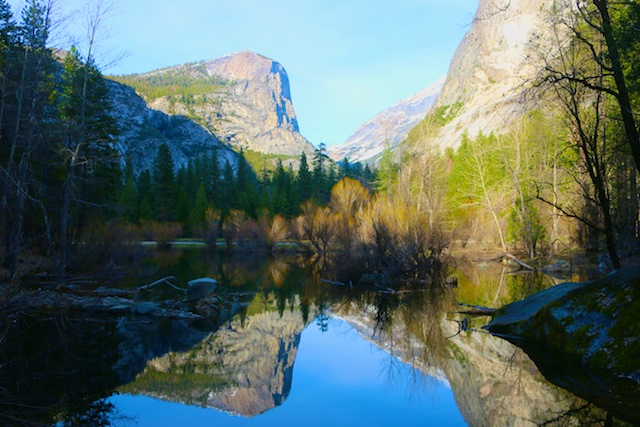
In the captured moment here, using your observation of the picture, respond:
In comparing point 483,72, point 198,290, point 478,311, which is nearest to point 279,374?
point 478,311

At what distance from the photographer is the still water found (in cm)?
566

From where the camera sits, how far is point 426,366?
758 cm

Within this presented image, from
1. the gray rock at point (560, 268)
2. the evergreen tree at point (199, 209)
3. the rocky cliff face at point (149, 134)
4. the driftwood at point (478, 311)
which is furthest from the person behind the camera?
the rocky cliff face at point (149, 134)

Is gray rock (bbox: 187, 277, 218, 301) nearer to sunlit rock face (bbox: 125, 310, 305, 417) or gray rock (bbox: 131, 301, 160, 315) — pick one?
gray rock (bbox: 131, 301, 160, 315)

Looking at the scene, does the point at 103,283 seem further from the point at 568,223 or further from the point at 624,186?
the point at 568,223

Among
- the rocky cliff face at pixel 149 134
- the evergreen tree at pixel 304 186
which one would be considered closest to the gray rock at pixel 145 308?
the evergreen tree at pixel 304 186

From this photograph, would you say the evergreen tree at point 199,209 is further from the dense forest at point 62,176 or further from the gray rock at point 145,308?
the gray rock at point 145,308

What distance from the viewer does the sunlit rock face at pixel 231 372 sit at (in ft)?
21.4

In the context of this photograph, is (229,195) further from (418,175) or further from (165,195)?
(418,175)

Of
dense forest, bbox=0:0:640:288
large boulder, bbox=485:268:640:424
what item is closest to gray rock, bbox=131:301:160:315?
dense forest, bbox=0:0:640:288

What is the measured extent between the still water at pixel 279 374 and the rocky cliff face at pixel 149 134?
256 ft

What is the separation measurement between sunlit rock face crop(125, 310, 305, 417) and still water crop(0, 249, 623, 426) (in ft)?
0.08

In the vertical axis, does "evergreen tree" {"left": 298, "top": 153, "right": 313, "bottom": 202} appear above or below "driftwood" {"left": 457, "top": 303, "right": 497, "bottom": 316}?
above

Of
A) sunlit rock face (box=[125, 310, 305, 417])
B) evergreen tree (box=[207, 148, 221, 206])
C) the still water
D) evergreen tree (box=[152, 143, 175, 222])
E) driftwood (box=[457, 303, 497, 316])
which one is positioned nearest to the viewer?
the still water
